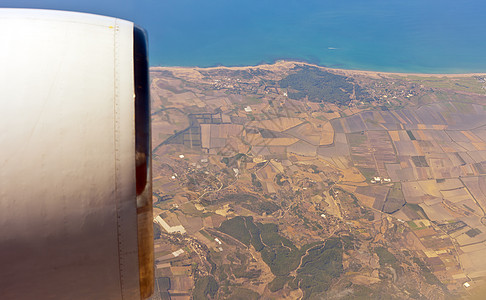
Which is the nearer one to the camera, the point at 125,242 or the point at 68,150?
the point at 68,150

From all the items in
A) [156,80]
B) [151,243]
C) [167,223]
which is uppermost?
[156,80]

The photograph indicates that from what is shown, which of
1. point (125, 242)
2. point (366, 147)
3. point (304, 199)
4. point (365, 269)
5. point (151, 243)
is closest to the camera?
point (125, 242)

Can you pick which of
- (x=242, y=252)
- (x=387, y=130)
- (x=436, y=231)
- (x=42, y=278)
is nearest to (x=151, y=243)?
(x=42, y=278)

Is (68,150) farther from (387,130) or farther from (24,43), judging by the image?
(387,130)

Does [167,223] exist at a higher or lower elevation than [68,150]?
lower

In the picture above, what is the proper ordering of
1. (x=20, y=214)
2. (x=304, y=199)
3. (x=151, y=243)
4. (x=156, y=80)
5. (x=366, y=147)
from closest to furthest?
1. (x=20, y=214)
2. (x=151, y=243)
3. (x=304, y=199)
4. (x=366, y=147)
5. (x=156, y=80)

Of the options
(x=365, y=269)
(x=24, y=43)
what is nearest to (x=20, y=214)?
(x=24, y=43)
